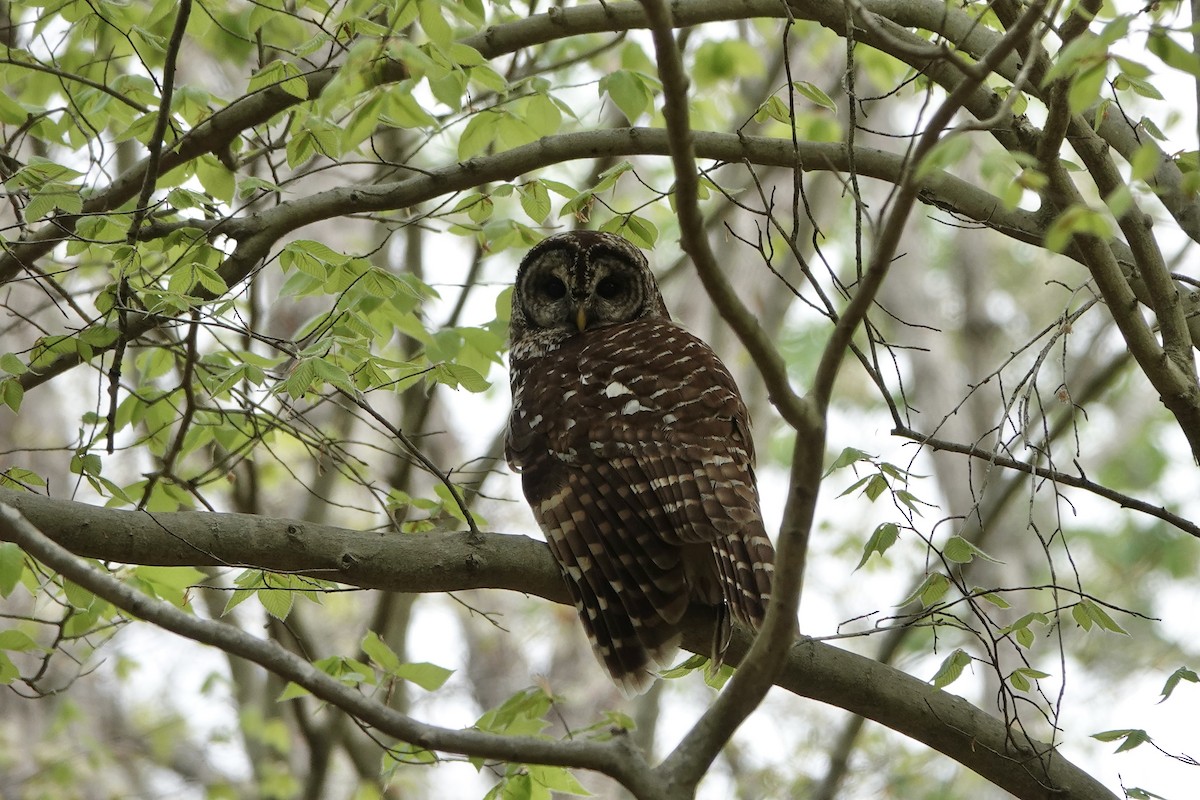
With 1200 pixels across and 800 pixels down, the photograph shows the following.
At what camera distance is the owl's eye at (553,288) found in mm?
5547

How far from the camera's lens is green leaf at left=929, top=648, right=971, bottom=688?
3.35 m

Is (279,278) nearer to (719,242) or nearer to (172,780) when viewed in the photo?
(719,242)

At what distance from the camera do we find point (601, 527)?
12.9 feet

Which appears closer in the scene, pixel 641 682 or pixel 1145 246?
pixel 1145 246

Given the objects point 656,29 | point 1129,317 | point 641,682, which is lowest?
point 641,682

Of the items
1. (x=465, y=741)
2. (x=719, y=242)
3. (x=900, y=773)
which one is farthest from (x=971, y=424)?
(x=465, y=741)

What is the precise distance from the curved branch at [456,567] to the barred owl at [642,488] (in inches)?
11.0

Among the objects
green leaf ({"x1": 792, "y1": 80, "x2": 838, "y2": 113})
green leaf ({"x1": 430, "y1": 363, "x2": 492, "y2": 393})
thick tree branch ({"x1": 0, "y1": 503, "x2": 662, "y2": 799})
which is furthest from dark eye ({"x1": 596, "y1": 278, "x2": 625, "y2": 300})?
thick tree branch ({"x1": 0, "y1": 503, "x2": 662, "y2": 799})

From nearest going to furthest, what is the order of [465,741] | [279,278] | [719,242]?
[465,741]
[719,242]
[279,278]

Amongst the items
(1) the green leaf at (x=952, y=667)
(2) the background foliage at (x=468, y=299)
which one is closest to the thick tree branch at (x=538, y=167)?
(2) the background foliage at (x=468, y=299)

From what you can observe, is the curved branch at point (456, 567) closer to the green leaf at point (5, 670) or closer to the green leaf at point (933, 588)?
the green leaf at point (933, 588)

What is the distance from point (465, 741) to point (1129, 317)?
2.16 metres

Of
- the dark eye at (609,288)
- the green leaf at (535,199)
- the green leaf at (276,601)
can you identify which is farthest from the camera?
the dark eye at (609,288)

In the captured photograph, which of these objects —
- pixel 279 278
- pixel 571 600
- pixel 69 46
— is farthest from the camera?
pixel 279 278
